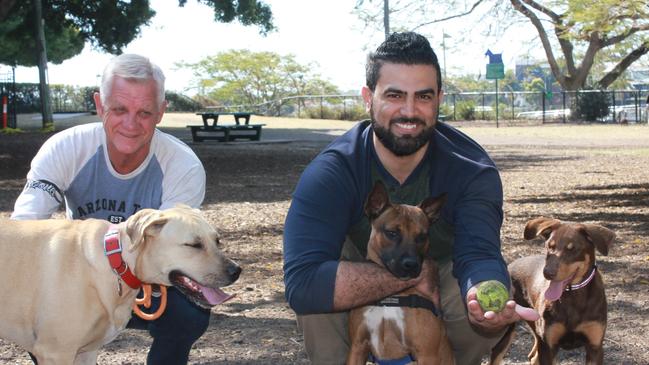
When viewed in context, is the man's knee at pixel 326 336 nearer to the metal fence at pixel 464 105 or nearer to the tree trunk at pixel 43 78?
the tree trunk at pixel 43 78

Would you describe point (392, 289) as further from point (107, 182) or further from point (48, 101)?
point (48, 101)

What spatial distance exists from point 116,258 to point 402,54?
1563 millimetres

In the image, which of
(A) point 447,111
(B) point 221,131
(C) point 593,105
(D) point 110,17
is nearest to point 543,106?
(C) point 593,105

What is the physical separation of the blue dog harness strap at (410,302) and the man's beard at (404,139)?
698 millimetres

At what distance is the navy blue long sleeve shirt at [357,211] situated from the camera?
397 cm

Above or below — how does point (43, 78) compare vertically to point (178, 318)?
above

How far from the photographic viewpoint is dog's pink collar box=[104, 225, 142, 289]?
4.12 metres

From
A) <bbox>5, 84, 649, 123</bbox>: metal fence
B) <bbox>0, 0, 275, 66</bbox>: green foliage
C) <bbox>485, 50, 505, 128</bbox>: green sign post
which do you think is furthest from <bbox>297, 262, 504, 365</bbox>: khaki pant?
<bbox>485, 50, 505, 128</bbox>: green sign post

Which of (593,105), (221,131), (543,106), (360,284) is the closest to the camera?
(360,284)

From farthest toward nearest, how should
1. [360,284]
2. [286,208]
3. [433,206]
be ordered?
[286,208] → [433,206] → [360,284]

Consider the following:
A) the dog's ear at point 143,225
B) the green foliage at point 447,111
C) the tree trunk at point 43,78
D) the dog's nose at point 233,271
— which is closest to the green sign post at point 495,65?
the green foliage at point 447,111

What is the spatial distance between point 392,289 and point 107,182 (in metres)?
1.60

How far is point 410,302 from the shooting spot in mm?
4410

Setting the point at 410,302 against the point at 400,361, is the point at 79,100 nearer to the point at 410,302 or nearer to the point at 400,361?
the point at 400,361
